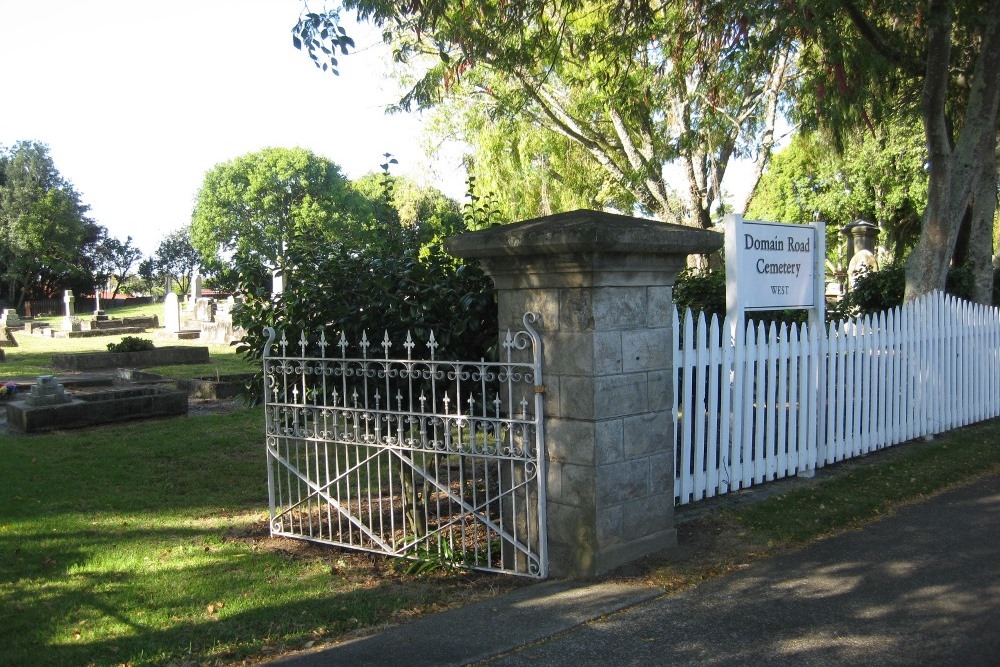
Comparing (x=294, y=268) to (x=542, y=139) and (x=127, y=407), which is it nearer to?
(x=127, y=407)

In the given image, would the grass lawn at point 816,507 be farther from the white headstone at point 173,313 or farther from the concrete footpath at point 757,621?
the white headstone at point 173,313

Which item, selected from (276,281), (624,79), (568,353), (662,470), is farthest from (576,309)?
(624,79)

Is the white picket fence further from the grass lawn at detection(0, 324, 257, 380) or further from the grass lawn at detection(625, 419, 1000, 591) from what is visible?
the grass lawn at detection(0, 324, 257, 380)

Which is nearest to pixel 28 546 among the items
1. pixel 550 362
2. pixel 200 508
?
pixel 200 508

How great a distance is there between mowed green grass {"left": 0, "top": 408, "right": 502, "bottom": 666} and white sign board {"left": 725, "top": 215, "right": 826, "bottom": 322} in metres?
3.29

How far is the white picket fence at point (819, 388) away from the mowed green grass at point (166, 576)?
7.02 ft

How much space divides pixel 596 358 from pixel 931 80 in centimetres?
748

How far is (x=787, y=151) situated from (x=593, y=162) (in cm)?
2292

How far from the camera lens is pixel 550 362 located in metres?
5.02

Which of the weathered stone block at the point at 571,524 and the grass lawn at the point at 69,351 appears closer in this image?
the weathered stone block at the point at 571,524

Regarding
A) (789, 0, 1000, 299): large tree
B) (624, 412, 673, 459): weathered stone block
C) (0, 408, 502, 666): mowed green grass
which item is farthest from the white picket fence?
(0, 408, 502, 666): mowed green grass

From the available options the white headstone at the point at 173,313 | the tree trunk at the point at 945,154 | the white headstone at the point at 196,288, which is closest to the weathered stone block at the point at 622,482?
the tree trunk at the point at 945,154

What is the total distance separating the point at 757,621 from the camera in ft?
13.8

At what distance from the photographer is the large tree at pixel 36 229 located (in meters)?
55.9
